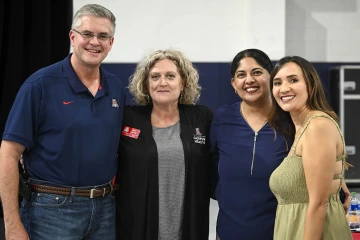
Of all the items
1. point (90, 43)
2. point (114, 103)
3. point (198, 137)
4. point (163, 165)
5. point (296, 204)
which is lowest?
point (296, 204)

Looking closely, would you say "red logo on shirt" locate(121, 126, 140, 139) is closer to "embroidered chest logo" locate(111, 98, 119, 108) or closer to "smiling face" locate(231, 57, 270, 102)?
"embroidered chest logo" locate(111, 98, 119, 108)

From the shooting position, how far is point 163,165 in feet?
7.75

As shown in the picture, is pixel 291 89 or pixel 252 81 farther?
pixel 252 81

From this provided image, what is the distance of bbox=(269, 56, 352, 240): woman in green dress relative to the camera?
184 centimetres

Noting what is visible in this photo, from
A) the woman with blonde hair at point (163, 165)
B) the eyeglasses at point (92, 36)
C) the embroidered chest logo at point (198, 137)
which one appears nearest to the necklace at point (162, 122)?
the woman with blonde hair at point (163, 165)

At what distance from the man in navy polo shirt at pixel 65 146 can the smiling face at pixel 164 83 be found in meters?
0.29

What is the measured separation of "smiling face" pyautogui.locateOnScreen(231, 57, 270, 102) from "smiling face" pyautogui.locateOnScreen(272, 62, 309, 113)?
0.25m

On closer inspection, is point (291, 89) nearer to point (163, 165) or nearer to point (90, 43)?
point (163, 165)

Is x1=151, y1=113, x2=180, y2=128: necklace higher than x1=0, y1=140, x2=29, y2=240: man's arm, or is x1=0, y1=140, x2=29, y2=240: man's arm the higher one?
x1=151, y1=113, x2=180, y2=128: necklace

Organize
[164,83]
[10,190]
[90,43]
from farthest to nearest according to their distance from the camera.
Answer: [164,83] < [90,43] < [10,190]

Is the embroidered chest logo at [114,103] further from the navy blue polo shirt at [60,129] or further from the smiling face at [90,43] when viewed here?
the smiling face at [90,43]

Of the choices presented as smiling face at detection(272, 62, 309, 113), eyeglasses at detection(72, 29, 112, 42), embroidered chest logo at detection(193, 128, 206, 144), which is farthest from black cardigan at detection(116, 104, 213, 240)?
smiling face at detection(272, 62, 309, 113)

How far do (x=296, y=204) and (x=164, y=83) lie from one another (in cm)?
90

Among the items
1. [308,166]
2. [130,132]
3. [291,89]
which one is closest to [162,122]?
[130,132]
